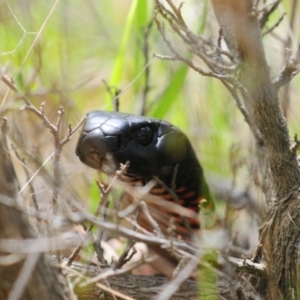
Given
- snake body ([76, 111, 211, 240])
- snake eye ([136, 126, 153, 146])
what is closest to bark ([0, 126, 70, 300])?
snake body ([76, 111, 211, 240])

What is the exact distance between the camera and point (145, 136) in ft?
6.57

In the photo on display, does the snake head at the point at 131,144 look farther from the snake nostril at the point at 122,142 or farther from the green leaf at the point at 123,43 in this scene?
the green leaf at the point at 123,43

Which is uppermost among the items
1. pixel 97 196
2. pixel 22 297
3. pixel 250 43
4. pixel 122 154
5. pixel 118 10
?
pixel 118 10

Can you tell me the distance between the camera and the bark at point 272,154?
1490mm

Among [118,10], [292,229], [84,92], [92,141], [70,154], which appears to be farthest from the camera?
[118,10]

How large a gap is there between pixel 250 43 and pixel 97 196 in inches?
51.0

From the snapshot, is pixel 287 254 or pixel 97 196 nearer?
pixel 287 254

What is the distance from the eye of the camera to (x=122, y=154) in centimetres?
188

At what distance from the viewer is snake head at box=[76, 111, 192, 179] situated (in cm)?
182

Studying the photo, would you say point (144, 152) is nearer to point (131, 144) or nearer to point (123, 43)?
point (131, 144)

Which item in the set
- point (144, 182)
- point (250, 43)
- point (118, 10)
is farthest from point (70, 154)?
point (118, 10)

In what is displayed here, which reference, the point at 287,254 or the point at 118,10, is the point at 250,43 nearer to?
the point at 287,254

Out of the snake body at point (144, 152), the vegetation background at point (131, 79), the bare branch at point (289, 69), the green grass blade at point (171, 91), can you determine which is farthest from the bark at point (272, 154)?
the green grass blade at point (171, 91)

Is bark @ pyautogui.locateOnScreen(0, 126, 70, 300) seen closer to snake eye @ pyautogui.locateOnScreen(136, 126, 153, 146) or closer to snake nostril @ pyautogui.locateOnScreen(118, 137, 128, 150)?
snake nostril @ pyautogui.locateOnScreen(118, 137, 128, 150)
